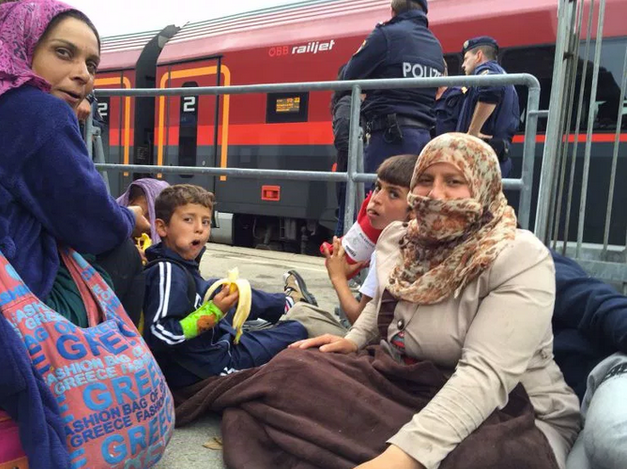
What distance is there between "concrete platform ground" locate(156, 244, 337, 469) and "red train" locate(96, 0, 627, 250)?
114 centimetres

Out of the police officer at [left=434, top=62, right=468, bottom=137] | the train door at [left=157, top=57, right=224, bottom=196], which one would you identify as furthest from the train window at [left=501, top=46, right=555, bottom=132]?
the train door at [left=157, top=57, right=224, bottom=196]

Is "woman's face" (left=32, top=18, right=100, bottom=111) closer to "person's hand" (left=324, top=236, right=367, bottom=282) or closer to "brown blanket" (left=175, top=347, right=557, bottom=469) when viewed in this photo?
"brown blanket" (left=175, top=347, right=557, bottom=469)

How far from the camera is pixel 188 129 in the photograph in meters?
8.26

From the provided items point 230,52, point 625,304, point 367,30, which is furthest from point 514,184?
point 230,52

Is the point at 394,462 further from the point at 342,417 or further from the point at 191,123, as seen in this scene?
the point at 191,123

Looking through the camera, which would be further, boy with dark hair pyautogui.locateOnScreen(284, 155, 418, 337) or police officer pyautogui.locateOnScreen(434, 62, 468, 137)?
police officer pyautogui.locateOnScreen(434, 62, 468, 137)

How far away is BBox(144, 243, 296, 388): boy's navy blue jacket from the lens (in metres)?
2.06

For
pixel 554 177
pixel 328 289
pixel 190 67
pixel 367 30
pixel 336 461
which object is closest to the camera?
pixel 336 461

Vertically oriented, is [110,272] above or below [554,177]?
below

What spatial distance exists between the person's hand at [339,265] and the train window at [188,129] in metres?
5.81

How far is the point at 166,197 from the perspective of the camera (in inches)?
94.5

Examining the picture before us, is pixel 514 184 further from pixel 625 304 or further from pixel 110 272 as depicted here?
pixel 110 272

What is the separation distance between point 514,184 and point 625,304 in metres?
1.20

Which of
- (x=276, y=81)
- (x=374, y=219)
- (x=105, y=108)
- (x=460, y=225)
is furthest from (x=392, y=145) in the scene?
(x=105, y=108)
